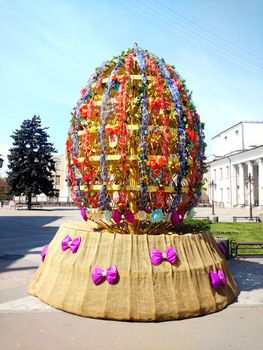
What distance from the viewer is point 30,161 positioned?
4309 cm

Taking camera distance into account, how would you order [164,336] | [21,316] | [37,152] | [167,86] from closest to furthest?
1. [164,336]
2. [21,316]
3. [167,86]
4. [37,152]

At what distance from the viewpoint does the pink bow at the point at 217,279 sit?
5875 millimetres

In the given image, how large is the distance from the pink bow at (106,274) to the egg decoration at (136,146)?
1041mm

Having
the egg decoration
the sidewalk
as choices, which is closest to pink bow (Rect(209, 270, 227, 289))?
the egg decoration

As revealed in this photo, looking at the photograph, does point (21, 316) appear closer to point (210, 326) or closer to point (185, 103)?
point (210, 326)

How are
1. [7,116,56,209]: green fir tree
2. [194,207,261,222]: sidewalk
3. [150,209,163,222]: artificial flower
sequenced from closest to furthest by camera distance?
[150,209,163,222]: artificial flower, [194,207,261,222]: sidewalk, [7,116,56,209]: green fir tree

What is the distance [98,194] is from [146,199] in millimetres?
1151

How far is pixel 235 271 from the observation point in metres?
9.02

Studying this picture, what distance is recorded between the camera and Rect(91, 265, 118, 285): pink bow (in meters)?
5.48

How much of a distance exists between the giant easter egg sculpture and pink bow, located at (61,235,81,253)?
20 millimetres

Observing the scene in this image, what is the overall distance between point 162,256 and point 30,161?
132 ft

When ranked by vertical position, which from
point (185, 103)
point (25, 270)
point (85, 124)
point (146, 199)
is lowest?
point (25, 270)

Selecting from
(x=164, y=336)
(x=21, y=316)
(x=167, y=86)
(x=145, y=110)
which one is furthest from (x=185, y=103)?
(x=21, y=316)

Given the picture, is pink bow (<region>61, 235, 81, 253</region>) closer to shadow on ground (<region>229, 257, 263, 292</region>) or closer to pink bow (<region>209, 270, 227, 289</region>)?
pink bow (<region>209, 270, 227, 289</region>)
